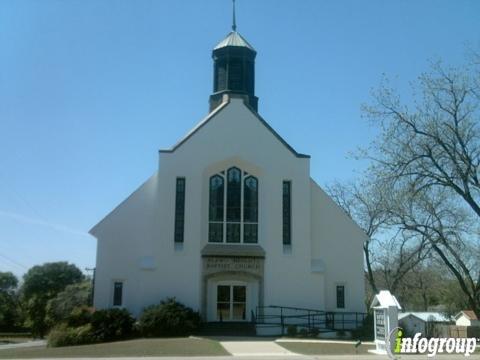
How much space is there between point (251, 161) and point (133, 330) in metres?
10.7

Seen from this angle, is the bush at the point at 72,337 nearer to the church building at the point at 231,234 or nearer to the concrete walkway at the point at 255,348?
the church building at the point at 231,234

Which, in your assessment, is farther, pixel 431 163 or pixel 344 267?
pixel 344 267

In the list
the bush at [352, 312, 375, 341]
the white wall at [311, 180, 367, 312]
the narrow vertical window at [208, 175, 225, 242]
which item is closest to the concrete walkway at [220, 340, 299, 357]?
the bush at [352, 312, 375, 341]

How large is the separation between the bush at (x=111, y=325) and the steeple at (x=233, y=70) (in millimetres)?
14113

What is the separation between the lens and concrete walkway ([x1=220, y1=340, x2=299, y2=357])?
19891mm

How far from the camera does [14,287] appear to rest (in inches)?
3327

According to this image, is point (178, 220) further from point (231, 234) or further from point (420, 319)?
point (420, 319)

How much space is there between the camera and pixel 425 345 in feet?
66.2

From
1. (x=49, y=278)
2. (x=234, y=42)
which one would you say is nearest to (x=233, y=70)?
(x=234, y=42)

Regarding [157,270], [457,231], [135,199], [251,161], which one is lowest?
[157,270]

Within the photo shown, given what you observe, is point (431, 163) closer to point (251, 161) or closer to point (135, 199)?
point (251, 161)

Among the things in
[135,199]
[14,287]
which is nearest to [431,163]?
[135,199]

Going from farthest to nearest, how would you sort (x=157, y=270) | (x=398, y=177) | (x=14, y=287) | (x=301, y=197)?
(x=14, y=287) → (x=301, y=197) → (x=157, y=270) → (x=398, y=177)

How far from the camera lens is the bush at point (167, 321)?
85.9 ft
